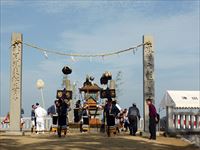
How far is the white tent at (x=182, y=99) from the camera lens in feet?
73.9

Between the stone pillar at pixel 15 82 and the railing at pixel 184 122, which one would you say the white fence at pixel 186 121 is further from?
the stone pillar at pixel 15 82

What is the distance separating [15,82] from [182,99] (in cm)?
866

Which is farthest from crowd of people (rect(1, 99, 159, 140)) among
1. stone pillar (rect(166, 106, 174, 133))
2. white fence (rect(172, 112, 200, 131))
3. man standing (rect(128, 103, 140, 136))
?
white fence (rect(172, 112, 200, 131))

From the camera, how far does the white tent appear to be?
2252 centimetres

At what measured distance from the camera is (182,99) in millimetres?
23188

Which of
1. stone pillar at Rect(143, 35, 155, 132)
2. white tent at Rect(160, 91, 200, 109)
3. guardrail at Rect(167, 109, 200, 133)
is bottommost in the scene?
guardrail at Rect(167, 109, 200, 133)

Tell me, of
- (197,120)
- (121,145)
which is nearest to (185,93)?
(197,120)

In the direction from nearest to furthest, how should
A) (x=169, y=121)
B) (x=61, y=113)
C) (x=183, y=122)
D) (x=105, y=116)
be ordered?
(x=61, y=113) < (x=105, y=116) < (x=169, y=121) < (x=183, y=122)

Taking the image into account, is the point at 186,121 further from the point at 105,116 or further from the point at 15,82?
the point at 15,82

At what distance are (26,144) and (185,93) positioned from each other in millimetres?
11568

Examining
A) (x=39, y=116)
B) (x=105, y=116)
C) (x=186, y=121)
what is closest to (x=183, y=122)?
(x=186, y=121)

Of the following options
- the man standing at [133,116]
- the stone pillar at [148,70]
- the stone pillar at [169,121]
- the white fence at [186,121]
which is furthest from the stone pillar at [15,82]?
the white fence at [186,121]

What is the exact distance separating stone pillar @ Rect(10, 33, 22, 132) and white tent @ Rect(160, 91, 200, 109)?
7.46m

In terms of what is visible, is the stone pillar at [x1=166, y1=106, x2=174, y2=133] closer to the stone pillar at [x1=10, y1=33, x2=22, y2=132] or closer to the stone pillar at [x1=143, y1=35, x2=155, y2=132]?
the stone pillar at [x1=143, y1=35, x2=155, y2=132]
